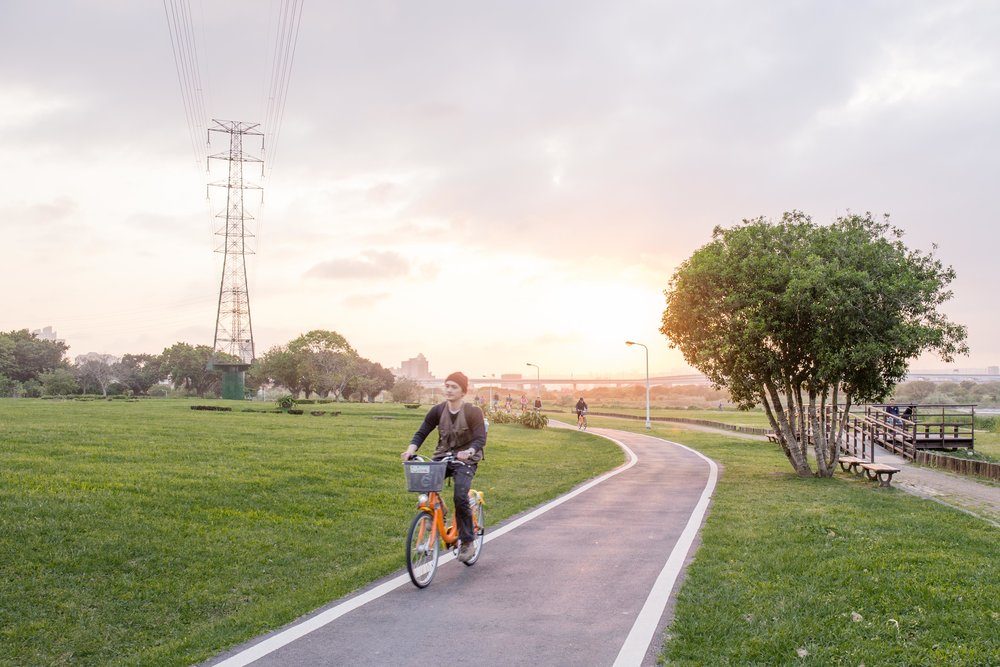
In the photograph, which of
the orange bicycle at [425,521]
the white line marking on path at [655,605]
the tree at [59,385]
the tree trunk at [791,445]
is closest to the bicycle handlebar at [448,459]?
the orange bicycle at [425,521]

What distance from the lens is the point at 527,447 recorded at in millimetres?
27219

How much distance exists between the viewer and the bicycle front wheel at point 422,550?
698 centimetres

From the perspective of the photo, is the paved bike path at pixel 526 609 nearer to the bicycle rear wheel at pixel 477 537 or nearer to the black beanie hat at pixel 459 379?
the bicycle rear wheel at pixel 477 537

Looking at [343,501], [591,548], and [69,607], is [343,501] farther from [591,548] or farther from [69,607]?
[69,607]

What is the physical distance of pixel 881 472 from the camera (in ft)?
55.7

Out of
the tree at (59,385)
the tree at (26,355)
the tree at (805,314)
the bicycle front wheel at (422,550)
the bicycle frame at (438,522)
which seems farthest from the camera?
the tree at (26,355)

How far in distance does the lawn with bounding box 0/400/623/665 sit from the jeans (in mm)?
988

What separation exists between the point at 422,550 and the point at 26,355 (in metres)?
96.5

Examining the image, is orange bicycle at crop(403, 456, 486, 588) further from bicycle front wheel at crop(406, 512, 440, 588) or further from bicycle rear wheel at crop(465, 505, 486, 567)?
bicycle rear wheel at crop(465, 505, 486, 567)

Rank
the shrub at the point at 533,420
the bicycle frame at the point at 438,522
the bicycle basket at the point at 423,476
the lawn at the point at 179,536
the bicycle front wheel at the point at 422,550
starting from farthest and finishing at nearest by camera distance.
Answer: the shrub at the point at 533,420, the bicycle frame at the point at 438,522, the bicycle basket at the point at 423,476, the bicycle front wheel at the point at 422,550, the lawn at the point at 179,536

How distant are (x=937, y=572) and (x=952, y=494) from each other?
33.1 feet

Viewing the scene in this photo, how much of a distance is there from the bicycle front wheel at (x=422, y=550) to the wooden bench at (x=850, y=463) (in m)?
15.1

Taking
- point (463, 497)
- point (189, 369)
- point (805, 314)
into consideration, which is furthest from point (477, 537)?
point (189, 369)

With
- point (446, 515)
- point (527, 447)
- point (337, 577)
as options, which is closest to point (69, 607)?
Answer: point (337, 577)
